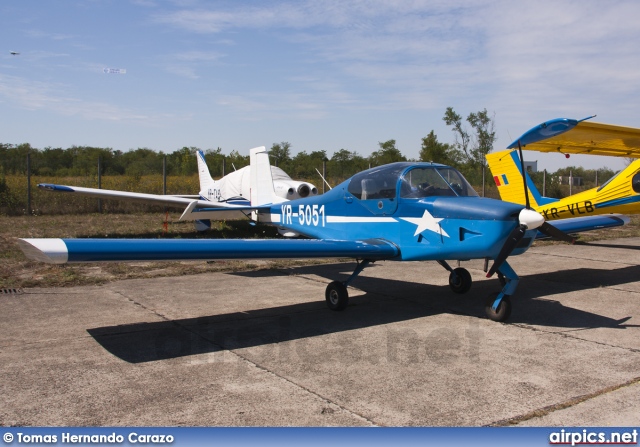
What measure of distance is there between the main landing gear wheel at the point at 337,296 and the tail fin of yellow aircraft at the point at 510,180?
795cm

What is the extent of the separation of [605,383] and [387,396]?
188 cm

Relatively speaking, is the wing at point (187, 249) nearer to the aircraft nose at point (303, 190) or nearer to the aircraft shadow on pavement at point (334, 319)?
the aircraft shadow on pavement at point (334, 319)

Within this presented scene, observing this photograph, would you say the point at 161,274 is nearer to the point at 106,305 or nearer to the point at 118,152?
the point at 106,305

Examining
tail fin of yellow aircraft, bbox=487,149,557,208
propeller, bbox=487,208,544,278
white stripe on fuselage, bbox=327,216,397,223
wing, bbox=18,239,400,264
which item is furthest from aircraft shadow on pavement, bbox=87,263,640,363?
tail fin of yellow aircraft, bbox=487,149,557,208

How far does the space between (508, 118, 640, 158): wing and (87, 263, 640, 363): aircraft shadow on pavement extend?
3.16m

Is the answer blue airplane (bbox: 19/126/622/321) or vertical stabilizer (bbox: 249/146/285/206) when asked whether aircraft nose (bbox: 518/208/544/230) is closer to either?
blue airplane (bbox: 19/126/622/321)

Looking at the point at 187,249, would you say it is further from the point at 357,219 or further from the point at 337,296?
the point at 357,219

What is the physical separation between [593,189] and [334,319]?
8.94 meters

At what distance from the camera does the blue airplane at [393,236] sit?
5590 mm

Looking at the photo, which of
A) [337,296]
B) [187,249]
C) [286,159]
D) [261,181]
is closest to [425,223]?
[337,296]

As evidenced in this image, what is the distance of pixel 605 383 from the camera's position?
451 cm

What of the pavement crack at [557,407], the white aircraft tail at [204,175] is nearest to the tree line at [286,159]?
the white aircraft tail at [204,175]

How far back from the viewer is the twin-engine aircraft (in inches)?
459

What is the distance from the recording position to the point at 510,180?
1383 centimetres
